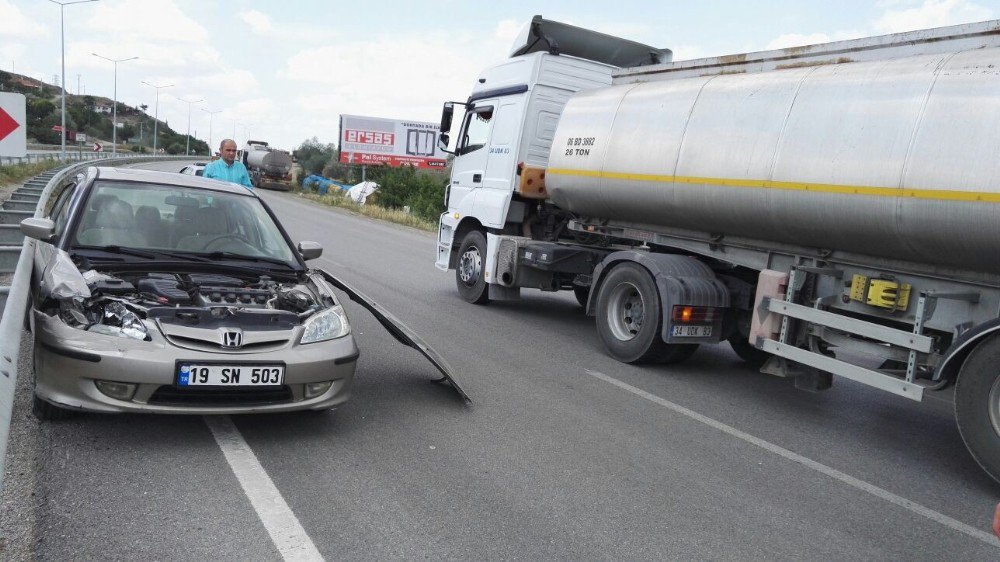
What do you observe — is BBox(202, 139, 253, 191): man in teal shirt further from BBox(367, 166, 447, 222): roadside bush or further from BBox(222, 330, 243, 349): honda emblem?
BBox(367, 166, 447, 222): roadside bush

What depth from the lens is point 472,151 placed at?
37.0 feet

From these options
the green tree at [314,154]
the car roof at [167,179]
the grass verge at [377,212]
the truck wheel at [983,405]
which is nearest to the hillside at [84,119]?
the green tree at [314,154]

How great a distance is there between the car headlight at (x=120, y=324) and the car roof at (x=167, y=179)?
188cm

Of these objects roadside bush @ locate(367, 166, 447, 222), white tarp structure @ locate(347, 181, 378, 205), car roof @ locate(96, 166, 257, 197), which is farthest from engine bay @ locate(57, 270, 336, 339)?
white tarp structure @ locate(347, 181, 378, 205)

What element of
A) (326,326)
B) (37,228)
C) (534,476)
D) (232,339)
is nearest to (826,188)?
(534,476)

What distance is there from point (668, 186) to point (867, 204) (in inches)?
81.8

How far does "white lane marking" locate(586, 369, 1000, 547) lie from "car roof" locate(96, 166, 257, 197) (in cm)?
356

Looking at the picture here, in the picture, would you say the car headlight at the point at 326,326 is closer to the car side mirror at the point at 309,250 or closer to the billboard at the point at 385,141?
the car side mirror at the point at 309,250

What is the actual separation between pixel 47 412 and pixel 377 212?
89.8 feet

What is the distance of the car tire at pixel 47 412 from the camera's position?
14.7ft

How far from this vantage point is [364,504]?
3.81 metres

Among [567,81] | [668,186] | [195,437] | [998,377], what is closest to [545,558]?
[195,437]

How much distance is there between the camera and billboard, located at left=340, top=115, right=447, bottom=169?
4800 cm

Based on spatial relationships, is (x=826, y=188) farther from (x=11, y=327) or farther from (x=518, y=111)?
Result: (x=11, y=327)
